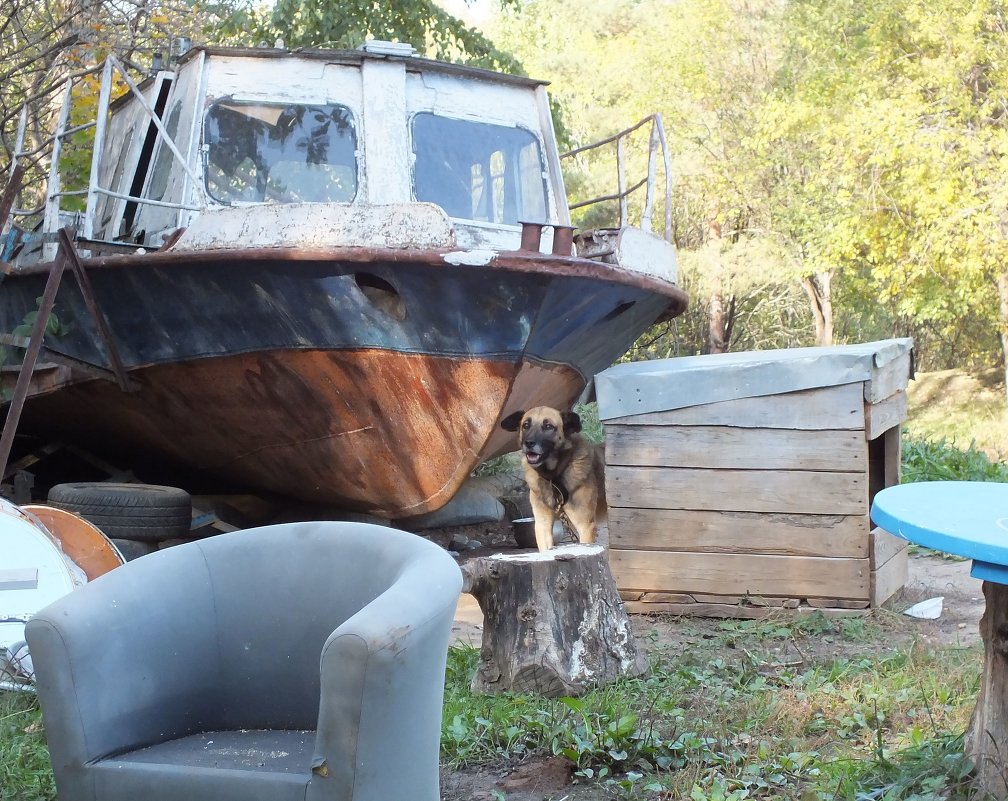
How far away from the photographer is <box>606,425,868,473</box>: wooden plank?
16.8 ft

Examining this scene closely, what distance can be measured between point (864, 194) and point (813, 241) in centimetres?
256

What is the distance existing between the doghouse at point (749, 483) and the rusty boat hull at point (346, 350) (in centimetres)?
76

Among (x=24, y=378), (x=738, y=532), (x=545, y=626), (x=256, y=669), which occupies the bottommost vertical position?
(x=545, y=626)

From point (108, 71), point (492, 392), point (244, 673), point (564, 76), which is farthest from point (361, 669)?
point (564, 76)

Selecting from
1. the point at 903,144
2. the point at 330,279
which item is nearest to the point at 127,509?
the point at 330,279

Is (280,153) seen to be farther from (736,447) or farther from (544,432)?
(736,447)

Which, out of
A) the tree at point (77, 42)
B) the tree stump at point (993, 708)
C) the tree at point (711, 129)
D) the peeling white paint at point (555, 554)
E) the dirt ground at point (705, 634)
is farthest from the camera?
the tree at point (711, 129)

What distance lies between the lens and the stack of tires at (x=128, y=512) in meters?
5.82

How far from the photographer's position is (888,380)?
5379 mm

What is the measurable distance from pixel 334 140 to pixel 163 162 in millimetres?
1271

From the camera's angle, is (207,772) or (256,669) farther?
(256,669)

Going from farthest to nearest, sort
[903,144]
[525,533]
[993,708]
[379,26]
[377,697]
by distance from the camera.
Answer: [903,144], [379,26], [525,533], [993,708], [377,697]

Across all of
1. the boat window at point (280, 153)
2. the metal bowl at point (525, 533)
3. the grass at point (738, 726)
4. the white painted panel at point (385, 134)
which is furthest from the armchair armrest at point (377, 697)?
the metal bowl at point (525, 533)

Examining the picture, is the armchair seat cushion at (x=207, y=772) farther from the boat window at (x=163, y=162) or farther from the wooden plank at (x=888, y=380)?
the boat window at (x=163, y=162)
